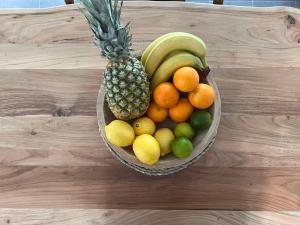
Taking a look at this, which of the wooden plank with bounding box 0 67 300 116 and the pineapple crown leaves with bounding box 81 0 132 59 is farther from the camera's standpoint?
the wooden plank with bounding box 0 67 300 116

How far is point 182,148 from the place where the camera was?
2.78ft

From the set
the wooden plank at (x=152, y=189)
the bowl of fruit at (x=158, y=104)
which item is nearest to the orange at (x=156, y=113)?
the bowl of fruit at (x=158, y=104)

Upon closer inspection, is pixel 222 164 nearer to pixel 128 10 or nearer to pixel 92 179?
pixel 92 179

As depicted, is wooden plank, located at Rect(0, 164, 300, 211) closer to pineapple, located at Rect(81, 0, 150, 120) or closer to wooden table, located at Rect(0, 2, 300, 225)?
wooden table, located at Rect(0, 2, 300, 225)

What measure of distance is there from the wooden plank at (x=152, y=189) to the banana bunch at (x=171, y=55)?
0.24 meters

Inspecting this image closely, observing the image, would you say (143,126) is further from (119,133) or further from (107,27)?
(107,27)

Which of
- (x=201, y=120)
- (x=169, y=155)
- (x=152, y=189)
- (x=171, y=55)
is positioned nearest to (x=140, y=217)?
(x=152, y=189)

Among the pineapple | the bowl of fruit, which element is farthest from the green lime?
the pineapple

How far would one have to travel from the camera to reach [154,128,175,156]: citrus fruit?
2.88 ft

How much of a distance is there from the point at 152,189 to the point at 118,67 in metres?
0.32

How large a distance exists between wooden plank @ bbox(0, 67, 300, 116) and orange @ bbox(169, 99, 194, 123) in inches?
6.1

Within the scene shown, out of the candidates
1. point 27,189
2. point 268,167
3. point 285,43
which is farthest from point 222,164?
point 27,189

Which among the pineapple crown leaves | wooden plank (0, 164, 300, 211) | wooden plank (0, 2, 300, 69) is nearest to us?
the pineapple crown leaves

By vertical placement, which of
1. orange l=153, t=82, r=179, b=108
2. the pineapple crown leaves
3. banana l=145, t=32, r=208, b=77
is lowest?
orange l=153, t=82, r=179, b=108
